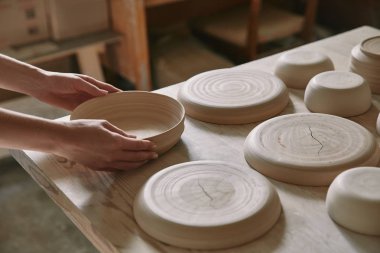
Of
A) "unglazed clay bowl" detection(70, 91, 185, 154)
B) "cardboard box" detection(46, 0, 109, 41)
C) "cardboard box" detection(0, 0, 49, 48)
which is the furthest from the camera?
"cardboard box" detection(46, 0, 109, 41)

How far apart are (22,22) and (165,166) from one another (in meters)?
1.72

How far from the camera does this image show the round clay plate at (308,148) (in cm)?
115

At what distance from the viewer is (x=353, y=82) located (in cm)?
143

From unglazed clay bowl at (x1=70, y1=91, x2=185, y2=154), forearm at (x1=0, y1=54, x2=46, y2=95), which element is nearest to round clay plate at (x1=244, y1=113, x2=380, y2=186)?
unglazed clay bowl at (x1=70, y1=91, x2=185, y2=154)

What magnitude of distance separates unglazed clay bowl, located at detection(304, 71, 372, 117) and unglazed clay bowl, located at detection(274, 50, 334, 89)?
10cm

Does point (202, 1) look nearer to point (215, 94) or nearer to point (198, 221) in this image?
point (215, 94)

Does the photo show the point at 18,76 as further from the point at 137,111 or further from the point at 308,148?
the point at 308,148

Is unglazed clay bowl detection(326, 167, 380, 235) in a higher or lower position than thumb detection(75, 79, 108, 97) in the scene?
lower

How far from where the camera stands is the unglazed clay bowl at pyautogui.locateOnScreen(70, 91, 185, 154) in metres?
1.36

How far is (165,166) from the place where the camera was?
1233 mm

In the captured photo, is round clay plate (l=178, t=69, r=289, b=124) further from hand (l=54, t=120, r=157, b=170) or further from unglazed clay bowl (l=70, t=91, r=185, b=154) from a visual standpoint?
hand (l=54, t=120, r=157, b=170)

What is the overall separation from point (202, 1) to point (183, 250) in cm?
280

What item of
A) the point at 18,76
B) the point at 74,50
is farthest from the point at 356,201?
the point at 74,50

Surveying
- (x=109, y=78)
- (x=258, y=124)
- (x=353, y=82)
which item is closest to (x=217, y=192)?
(x=258, y=124)
